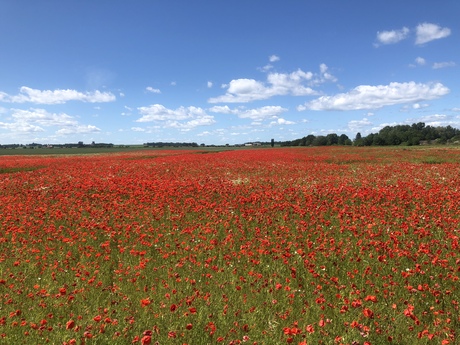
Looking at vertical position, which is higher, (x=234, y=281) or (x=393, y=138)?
(x=393, y=138)

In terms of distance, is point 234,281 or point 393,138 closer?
point 234,281

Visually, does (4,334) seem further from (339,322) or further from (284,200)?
(284,200)

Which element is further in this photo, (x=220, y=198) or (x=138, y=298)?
(x=220, y=198)

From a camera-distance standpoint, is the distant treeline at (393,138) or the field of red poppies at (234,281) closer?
the field of red poppies at (234,281)

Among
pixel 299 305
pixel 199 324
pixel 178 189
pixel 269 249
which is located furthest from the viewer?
pixel 178 189

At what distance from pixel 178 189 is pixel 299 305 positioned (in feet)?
30.3

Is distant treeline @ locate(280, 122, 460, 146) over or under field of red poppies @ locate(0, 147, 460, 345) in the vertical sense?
over

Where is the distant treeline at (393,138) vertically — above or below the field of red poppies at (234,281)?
above

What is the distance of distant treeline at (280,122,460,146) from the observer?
98.6 meters

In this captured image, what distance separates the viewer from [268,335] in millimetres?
3812

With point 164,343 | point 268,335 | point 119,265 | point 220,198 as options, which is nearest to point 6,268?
point 119,265

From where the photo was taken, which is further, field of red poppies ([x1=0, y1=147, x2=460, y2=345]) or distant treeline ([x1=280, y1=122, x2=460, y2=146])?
distant treeline ([x1=280, y1=122, x2=460, y2=146])

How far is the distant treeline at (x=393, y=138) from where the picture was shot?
9857cm

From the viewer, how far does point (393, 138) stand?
99500 millimetres
